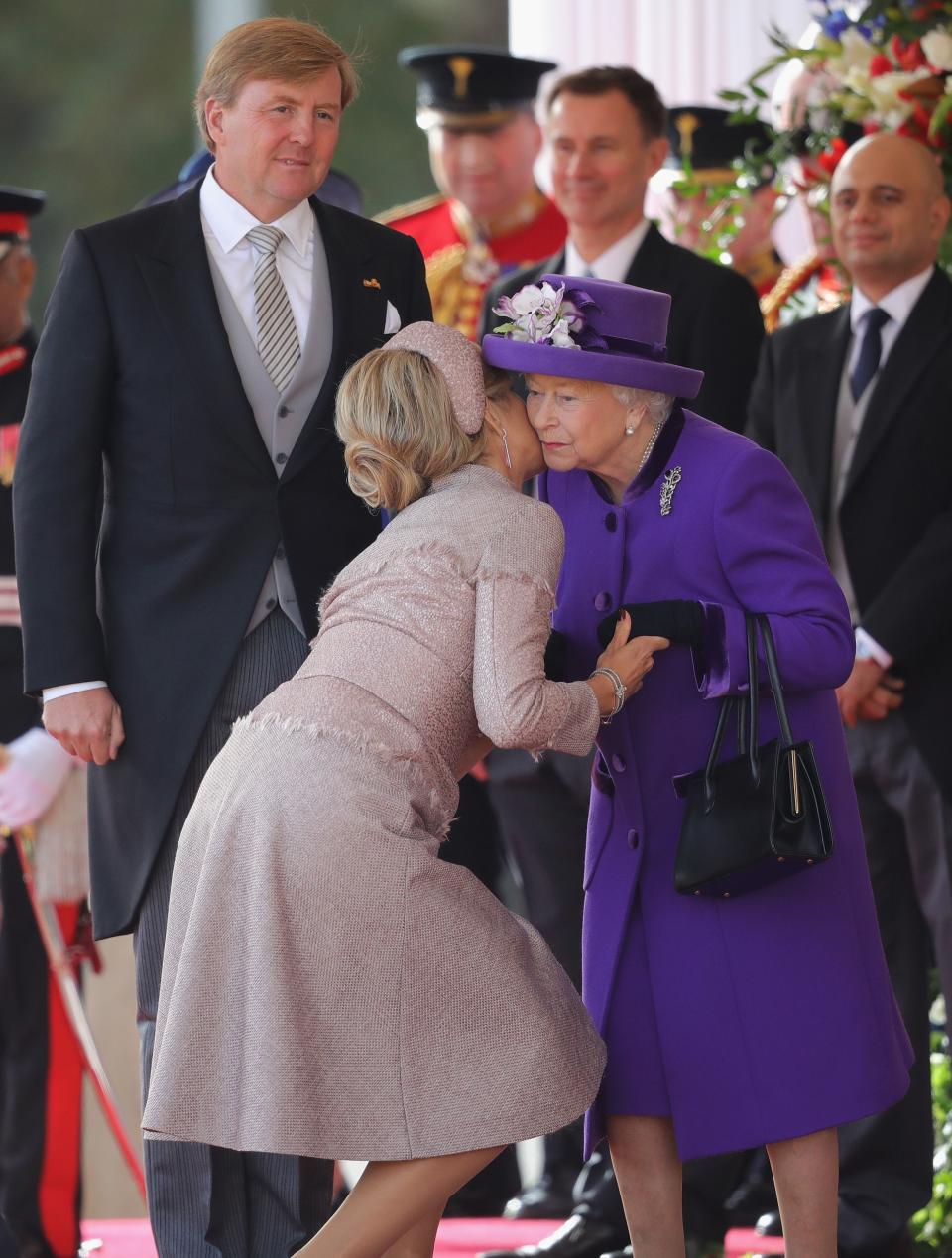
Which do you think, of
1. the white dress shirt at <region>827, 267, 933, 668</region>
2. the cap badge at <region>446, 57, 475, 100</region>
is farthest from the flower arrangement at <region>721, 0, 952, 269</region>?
the cap badge at <region>446, 57, 475, 100</region>

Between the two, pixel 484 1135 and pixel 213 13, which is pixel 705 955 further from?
pixel 213 13

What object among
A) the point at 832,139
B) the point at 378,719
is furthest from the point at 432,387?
the point at 832,139

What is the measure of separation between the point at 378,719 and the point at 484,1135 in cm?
53

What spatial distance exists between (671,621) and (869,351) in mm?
1389

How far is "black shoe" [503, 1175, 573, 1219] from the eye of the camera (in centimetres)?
408

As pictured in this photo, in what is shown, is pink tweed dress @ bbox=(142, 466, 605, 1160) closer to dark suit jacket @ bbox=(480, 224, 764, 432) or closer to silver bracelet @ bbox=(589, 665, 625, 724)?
silver bracelet @ bbox=(589, 665, 625, 724)

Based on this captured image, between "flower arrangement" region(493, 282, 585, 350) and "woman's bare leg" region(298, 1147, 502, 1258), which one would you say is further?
"flower arrangement" region(493, 282, 585, 350)

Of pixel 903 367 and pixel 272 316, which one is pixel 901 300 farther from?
pixel 272 316

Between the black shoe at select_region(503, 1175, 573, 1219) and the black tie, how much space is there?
5.21ft

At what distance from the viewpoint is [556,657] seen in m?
2.98

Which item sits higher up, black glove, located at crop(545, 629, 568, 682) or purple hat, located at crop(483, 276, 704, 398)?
purple hat, located at crop(483, 276, 704, 398)

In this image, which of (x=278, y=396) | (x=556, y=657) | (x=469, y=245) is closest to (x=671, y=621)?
(x=556, y=657)

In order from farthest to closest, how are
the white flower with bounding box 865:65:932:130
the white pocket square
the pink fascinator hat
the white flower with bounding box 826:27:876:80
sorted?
the white flower with bounding box 826:27:876:80 < the white flower with bounding box 865:65:932:130 < the white pocket square < the pink fascinator hat

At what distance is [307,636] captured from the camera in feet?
10.4
